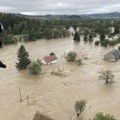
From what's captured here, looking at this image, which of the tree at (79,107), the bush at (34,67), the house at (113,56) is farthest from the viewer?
the house at (113,56)

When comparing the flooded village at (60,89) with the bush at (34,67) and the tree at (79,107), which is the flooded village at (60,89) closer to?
the tree at (79,107)

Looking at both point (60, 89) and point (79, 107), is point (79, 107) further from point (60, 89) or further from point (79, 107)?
point (60, 89)

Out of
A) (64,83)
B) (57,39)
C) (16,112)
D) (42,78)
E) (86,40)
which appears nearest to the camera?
(16,112)

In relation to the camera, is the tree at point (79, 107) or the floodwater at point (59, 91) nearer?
the tree at point (79, 107)

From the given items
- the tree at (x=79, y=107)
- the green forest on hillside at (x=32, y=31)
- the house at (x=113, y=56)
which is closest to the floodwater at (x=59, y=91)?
the tree at (x=79, y=107)

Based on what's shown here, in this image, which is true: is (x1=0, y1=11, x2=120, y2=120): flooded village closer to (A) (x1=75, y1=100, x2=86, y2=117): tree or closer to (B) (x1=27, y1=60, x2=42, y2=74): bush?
(A) (x1=75, y1=100, x2=86, y2=117): tree

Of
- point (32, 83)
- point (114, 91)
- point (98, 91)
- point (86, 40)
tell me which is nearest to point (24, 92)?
point (32, 83)

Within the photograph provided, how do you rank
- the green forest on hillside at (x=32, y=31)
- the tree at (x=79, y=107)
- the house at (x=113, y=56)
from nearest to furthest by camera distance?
the tree at (x=79, y=107) → the house at (x=113, y=56) → the green forest on hillside at (x=32, y=31)

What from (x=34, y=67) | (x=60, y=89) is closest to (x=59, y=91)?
(x=60, y=89)

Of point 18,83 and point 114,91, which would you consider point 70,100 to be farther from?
point 18,83
